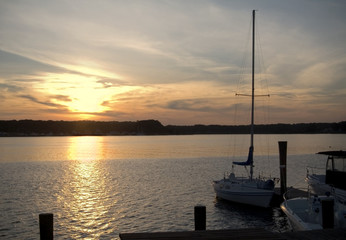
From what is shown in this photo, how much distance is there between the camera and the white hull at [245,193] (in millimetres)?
25375

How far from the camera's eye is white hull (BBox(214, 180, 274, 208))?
2538 centimetres

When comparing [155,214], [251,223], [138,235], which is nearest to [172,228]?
[155,214]

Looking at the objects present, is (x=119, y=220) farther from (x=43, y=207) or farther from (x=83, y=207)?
(x=43, y=207)

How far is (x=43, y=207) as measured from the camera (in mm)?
26562

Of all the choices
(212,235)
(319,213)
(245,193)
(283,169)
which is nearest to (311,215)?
(319,213)

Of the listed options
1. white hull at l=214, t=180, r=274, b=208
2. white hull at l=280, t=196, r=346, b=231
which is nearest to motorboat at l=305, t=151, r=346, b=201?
white hull at l=214, t=180, r=274, b=208

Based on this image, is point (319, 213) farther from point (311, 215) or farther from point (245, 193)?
point (245, 193)

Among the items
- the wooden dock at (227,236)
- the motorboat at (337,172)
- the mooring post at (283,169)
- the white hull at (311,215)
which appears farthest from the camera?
the mooring post at (283,169)

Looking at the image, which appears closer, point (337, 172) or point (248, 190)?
point (337, 172)

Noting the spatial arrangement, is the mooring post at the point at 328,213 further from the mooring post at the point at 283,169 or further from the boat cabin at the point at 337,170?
the mooring post at the point at 283,169

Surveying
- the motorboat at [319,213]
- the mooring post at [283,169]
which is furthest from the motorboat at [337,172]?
the motorboat at [319,213]

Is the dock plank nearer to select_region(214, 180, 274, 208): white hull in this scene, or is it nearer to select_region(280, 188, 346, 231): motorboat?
select_region(280, 188, 346, 231): motorboat

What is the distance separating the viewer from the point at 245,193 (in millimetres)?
25922

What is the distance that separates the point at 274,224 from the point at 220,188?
22.9ft
